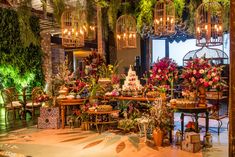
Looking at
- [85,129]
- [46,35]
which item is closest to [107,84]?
[85,129]

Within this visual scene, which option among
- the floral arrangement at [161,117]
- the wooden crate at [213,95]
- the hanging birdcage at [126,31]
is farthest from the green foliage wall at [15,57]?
the wooden crate at [213,95]

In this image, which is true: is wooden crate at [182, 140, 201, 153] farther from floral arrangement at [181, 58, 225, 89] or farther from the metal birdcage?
the metal birdcage

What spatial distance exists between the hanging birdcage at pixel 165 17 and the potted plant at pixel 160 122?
6.50ft

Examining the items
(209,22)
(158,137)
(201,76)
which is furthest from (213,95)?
(158,137)

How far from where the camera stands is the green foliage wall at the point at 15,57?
29.6 ft

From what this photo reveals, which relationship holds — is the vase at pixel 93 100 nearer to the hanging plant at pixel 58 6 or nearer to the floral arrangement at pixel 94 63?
the floral arrangement at pixel 94 63

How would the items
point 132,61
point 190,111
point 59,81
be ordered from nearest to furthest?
point 190,111 → point 59,81 → point 132,61

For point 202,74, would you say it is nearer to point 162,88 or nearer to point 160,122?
point 162,88

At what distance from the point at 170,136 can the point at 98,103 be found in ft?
5.91

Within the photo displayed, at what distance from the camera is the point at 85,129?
6.41m

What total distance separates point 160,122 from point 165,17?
7.70 feet

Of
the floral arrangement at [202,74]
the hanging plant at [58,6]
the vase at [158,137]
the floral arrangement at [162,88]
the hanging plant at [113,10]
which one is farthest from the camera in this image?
the hanging plant at [113,10]

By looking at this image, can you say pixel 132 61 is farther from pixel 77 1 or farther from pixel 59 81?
pixel 77 1

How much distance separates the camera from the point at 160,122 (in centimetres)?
511
